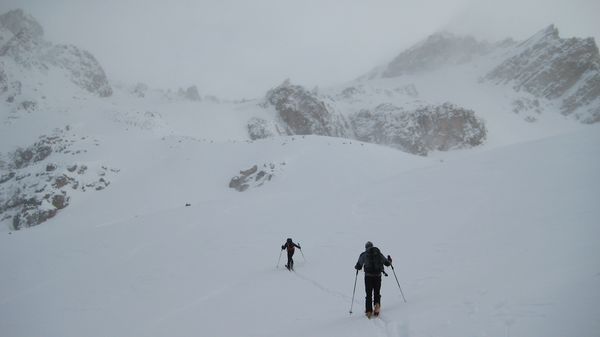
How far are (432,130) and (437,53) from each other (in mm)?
79258

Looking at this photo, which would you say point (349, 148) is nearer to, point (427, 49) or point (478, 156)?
point (478, 156)

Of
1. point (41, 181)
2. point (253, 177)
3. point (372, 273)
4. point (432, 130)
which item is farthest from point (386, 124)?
point (372, 273)

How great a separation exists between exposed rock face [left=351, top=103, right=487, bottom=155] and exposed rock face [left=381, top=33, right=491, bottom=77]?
219 feet

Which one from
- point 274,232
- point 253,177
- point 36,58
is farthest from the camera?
point 36,58

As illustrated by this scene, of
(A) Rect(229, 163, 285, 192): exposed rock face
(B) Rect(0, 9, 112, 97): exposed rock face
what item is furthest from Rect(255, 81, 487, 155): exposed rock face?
(B) Rect(0, 9, 112, 97): exposed rock face

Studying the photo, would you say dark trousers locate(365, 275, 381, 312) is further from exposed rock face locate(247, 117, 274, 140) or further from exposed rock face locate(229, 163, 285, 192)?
exposed rock face locate(247, 117, 274, 140)

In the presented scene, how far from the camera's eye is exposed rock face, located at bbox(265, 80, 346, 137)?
81.6 m

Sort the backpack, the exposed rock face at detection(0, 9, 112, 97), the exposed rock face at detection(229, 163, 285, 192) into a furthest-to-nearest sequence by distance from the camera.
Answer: the exposed rock face at detection(0, 9, 112, 97) → the exposed rock face at detection(229, 163, 285, 192) → the backpack

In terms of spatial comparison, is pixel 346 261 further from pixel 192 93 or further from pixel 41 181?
pixel 192 93

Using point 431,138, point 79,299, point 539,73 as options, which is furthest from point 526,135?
point 79,299

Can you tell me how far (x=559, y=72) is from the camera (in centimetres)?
9900

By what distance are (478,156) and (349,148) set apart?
2070cm

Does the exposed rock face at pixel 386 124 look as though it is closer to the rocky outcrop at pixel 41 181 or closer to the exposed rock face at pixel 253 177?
the exposed rock face at pixel 253 177

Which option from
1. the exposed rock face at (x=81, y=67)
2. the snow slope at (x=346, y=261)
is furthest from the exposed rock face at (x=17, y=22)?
the snow slope at (x=346, y=261)
